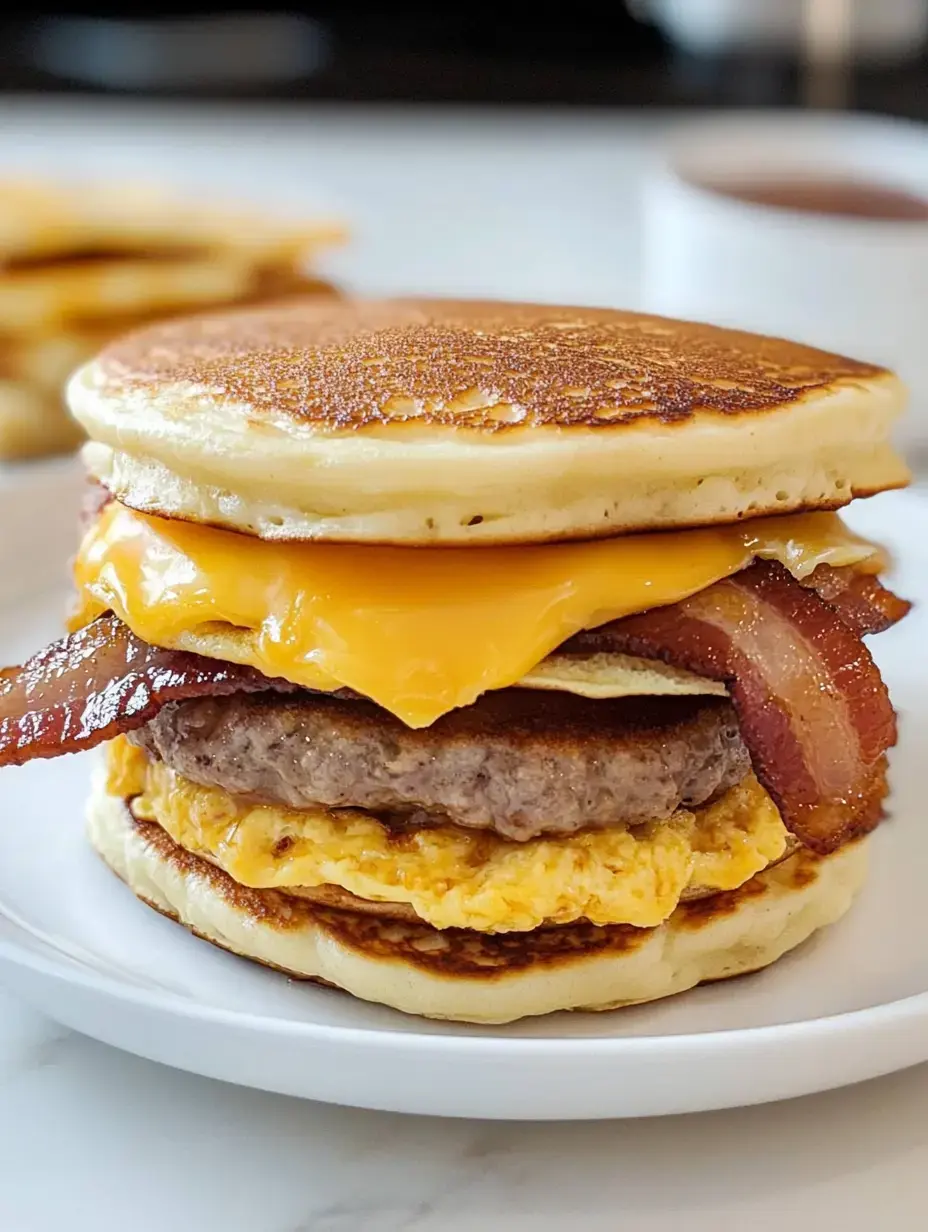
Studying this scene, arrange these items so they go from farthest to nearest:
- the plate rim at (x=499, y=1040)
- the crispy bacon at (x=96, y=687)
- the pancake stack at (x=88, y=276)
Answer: the pancake stack at (x=88, y=276)
the crispy bacon at (x=96, y=687)
the plate rim at (x=499, y=1040)

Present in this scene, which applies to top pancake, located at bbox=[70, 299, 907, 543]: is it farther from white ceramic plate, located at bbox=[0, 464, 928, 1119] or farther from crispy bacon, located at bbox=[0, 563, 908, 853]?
white ceramic plate, located at bbox=[0, 464, 928, 1119]

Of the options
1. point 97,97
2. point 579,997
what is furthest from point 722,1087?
point 97,97

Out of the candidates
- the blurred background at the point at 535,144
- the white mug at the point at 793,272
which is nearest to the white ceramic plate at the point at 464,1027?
the white mug at the point at 793,272

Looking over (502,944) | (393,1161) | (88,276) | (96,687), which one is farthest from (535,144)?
(393,1161)

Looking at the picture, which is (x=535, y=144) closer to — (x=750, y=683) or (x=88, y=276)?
(x=88, y=276)

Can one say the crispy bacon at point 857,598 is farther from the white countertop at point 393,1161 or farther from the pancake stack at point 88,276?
the pancake stack at point 88,276

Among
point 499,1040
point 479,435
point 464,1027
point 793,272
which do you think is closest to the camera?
point 499,1040

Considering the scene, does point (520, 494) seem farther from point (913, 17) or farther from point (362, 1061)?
point (913, 17)

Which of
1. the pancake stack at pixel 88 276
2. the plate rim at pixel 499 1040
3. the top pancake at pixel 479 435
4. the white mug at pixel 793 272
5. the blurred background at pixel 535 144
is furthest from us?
the pancake stack at pixel 88 276

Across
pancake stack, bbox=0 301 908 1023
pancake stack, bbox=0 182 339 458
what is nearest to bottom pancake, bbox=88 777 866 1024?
pancake stack, bbox=0 301 908 1023
